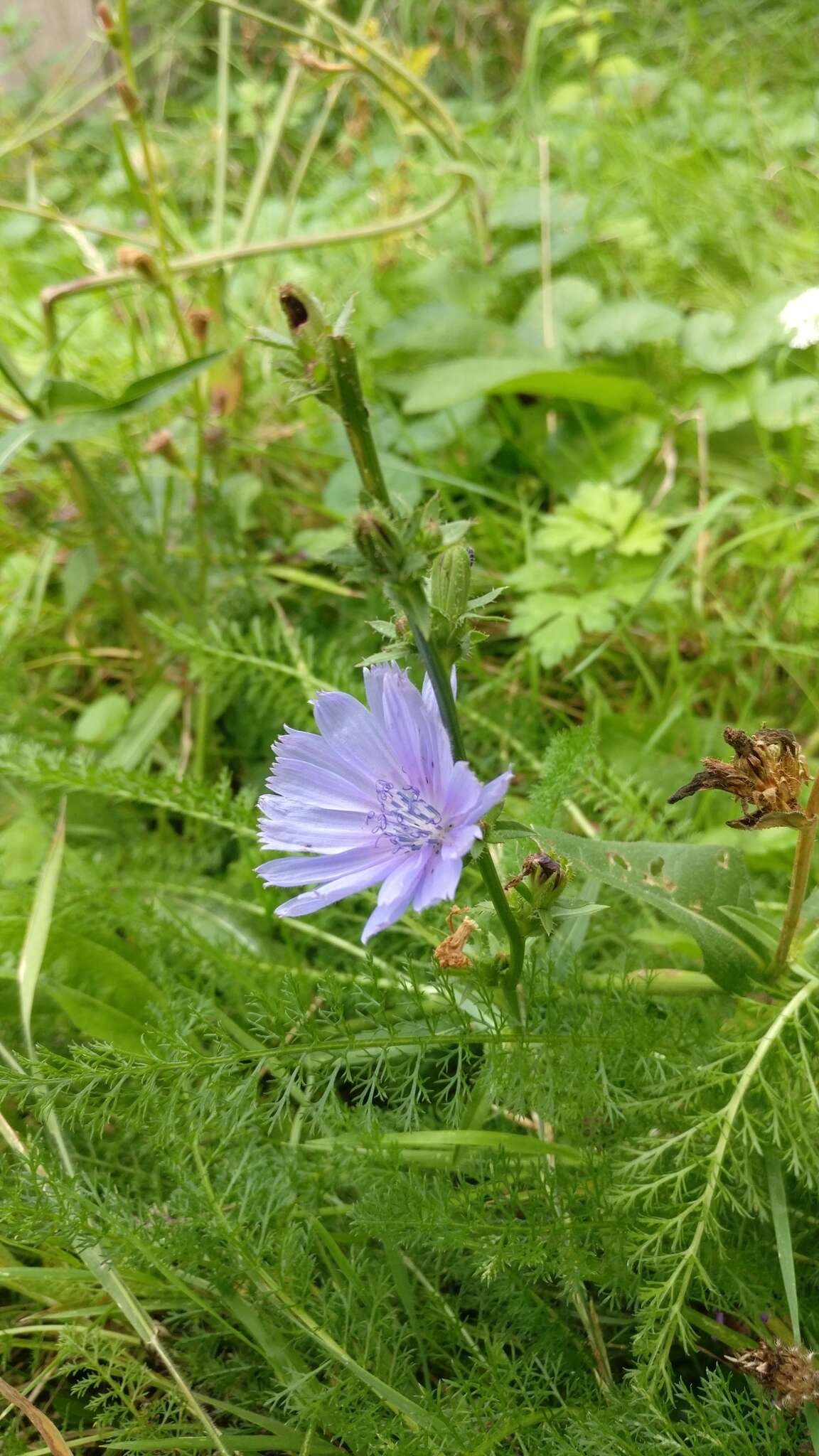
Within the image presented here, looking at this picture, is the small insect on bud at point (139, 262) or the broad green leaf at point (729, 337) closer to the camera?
the small insect on bud at point (139, 262)

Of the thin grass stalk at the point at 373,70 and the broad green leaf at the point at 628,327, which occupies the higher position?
the thin grass stalk at the point at 373,70

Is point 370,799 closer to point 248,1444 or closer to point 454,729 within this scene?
point 454,729

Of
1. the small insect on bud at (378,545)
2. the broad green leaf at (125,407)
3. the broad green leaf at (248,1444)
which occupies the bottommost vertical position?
the broad green leaf at (248,1444)

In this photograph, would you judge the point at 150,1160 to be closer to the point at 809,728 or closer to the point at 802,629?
the point at 809,728

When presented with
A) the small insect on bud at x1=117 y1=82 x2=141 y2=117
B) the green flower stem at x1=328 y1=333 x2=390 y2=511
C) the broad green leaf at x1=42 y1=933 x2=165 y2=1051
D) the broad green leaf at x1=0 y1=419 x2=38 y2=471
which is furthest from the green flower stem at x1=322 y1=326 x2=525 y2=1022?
the small insect on bud at x1=117 y1=82 x2=141 y2=117

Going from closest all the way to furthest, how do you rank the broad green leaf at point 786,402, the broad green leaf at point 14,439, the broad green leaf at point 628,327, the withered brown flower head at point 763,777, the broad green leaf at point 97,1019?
1. the withered brown flower head at point 763,777
2. the broad green leaf at point 97,1019
3. the broad green leaf at point 14,439
4. the broad green leaf at point 786,402
5. the broad green leaf at point 628,327

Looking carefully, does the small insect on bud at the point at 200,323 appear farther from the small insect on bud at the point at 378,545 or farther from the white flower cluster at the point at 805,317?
the small insect on bud at the point at 378,545

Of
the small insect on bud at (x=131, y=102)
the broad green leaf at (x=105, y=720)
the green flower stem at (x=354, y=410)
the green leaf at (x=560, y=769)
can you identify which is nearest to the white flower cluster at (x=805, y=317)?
the green leaf at (x=560, y=769)
